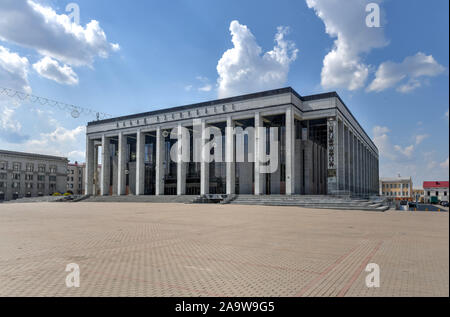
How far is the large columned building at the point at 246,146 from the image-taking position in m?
49.1

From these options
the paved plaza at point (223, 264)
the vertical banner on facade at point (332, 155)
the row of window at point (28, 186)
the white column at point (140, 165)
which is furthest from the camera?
the row of window at point (28, 186)

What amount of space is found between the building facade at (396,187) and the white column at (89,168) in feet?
375

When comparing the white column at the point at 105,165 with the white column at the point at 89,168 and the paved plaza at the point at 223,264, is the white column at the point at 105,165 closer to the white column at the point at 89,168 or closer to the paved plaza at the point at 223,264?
the white column at the point at 89,168

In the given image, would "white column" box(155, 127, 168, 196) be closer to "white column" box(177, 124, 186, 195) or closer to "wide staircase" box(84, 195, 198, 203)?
"wide staircase" box(84, 195, 198, 203)

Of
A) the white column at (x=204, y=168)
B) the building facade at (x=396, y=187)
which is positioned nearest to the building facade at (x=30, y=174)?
the white column at (x=204, y=168)

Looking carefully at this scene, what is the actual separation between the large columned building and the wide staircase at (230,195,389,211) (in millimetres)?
4049

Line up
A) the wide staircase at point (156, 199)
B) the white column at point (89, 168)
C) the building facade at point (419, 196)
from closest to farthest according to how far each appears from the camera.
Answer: the wide staircase at point (156, 199), the white column at point (89, 168), the building facade at point (419, 196)

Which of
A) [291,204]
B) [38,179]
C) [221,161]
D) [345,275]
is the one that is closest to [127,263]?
[345,275]

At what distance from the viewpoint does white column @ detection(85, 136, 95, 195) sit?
236 ft

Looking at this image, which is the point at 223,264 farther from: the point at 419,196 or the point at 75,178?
the point at 419,196
